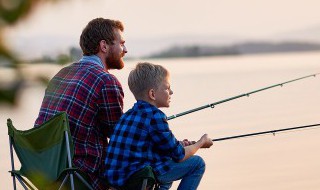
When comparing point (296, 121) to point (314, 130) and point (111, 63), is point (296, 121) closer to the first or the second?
point (314, 130)

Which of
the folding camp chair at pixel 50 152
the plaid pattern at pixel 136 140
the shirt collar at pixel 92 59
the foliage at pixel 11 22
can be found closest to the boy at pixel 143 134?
the plaid pattern at pixel 136 140

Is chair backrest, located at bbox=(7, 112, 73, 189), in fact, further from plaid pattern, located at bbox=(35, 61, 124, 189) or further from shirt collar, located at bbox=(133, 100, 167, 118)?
shirt collar, located at bbox=(133, 100, 167, 118)

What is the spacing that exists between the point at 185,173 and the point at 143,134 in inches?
10.3

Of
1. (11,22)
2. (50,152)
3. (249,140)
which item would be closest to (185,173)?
(50,152)

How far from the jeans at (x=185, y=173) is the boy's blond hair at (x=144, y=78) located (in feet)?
0.88

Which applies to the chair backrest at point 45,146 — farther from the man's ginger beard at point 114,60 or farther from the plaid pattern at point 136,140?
the man's ginger beard at point 114,60

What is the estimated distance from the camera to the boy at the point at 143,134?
247cm

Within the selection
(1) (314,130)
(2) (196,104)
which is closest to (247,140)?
(1) (314,130)

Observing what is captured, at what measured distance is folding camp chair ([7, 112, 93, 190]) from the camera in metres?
2.39

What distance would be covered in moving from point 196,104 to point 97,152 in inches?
320

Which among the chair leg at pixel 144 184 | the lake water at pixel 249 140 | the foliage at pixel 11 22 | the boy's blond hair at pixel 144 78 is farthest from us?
the lake water at pixel 249 140

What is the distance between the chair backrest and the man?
0.10m

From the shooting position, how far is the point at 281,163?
5.58 metres

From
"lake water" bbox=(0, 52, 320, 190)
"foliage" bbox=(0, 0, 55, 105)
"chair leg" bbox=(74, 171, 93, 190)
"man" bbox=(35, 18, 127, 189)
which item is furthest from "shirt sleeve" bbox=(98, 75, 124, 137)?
"foliage" bbox=(0, 0, 55, 105)
